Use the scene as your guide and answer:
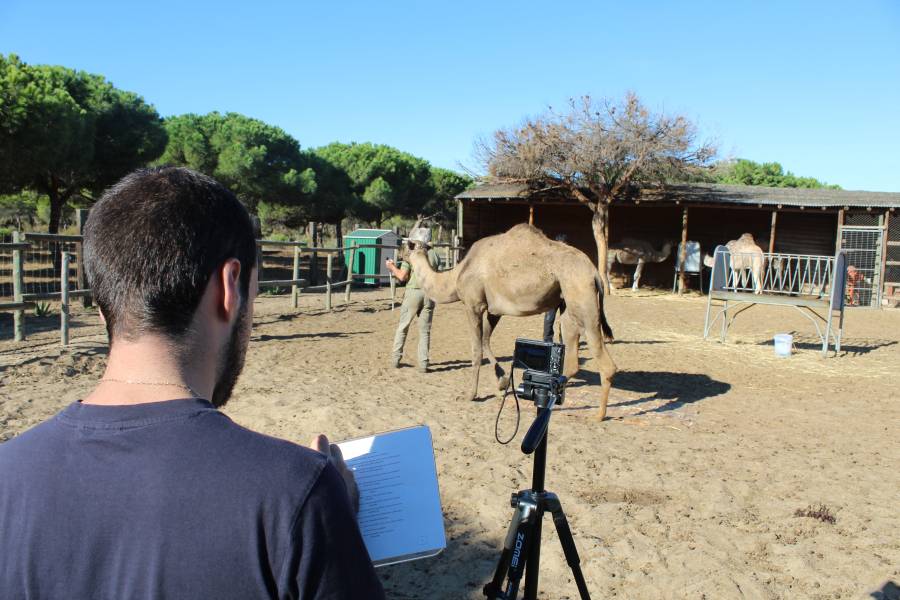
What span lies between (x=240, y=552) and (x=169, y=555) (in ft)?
0.36

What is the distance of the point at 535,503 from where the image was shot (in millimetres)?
2539

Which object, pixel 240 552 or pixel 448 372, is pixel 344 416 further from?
pixel 240 552

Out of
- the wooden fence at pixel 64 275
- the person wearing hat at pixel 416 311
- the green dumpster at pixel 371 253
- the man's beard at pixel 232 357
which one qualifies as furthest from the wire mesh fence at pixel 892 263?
the man's beard at pixel 232 357

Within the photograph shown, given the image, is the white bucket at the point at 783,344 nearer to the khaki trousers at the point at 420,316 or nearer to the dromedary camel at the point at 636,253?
the khaki trousers at the point at 420,316

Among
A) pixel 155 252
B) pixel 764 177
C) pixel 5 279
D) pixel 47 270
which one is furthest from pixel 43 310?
pixel 764 177

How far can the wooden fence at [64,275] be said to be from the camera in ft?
30.1

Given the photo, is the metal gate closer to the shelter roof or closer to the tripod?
the shelter roof

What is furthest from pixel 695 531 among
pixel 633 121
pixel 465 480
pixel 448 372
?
pixel 633 121

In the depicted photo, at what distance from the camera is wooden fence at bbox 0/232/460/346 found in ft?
30.1

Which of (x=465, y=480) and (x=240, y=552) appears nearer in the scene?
(x=240, y=552)

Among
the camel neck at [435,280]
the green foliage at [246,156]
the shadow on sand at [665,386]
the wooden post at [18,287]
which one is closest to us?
the shadow on sand at [665,386]

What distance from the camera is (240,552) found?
95cm

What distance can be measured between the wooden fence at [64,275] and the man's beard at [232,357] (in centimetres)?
80

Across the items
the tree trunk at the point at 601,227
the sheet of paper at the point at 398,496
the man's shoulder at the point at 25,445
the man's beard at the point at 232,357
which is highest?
the tree trunk at the point at 601,227
